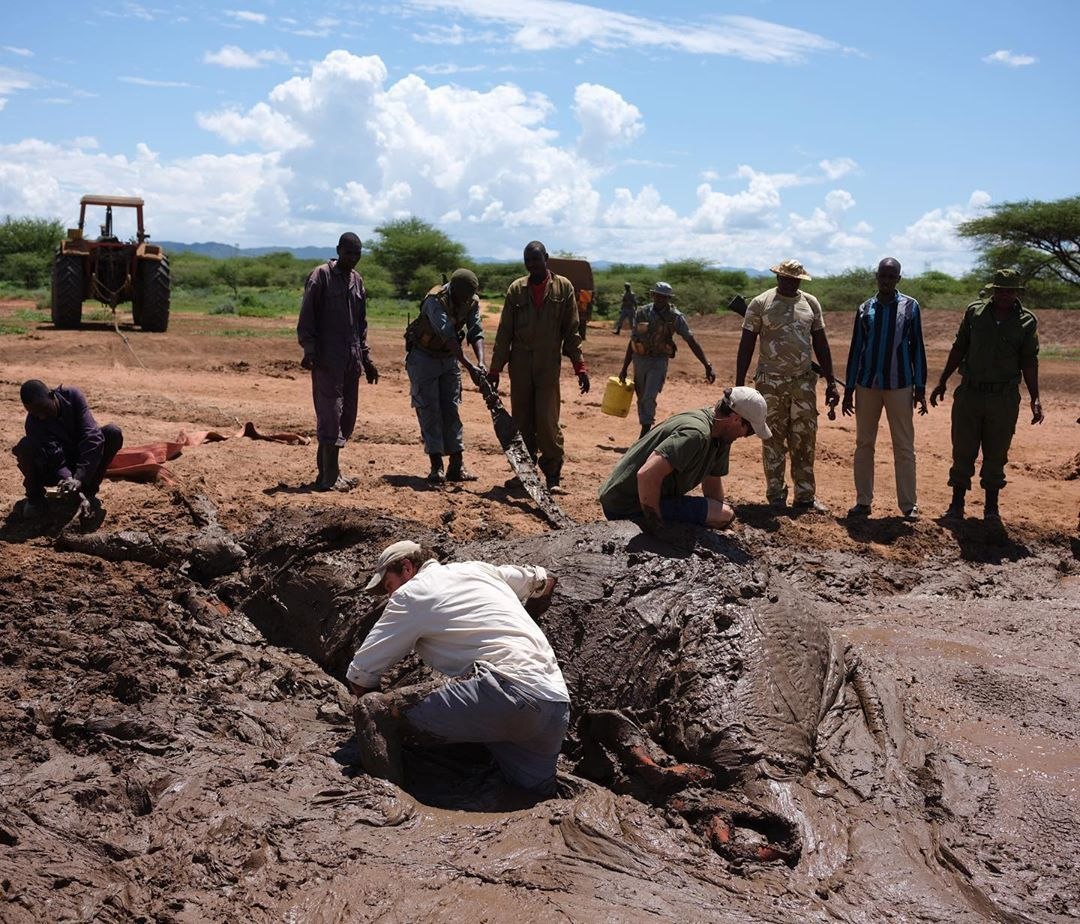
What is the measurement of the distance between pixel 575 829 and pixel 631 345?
21.6ft

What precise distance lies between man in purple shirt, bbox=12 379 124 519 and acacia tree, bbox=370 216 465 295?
34.9 metres

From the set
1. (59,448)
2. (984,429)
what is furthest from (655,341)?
(59,448)

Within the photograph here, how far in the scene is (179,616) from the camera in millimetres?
5551

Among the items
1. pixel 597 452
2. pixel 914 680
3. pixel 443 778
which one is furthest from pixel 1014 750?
pixel 597 452

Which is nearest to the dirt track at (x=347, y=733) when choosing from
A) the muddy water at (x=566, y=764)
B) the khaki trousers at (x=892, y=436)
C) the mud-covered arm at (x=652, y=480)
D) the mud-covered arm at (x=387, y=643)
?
the muddy water at (x=566, y=764)

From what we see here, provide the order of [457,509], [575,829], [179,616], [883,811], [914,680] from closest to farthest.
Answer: [575,829] → [883,811] → [914,680] → [179,616] → [457,509]

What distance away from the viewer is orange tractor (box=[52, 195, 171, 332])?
57.5 ft

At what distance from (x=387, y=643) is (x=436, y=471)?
4.01 m

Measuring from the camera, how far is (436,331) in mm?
7625

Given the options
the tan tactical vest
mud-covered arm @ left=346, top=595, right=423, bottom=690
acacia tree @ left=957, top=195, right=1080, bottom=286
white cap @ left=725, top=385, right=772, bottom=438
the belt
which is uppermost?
acacia tree @ left=957, top=195, right=1080, bottom=286

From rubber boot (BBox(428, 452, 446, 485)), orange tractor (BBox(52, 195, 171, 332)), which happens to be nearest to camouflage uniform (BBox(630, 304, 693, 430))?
rubber boot (BBox(428, 452, 446, 485))

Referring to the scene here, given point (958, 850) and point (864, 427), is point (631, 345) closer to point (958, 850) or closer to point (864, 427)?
point (864, 427)

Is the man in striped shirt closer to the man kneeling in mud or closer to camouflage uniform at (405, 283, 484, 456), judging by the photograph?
camouflage uniform at (405, 283, 484, 456)

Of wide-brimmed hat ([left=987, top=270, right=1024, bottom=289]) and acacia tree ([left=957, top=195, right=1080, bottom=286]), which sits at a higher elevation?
acacia tree ([left=957, top=195, right=1080, bottom=286])
